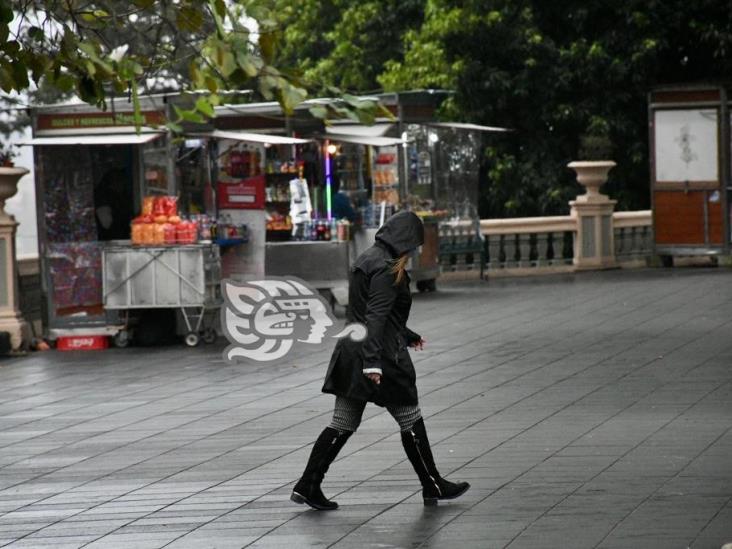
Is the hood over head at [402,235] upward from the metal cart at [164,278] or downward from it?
upward

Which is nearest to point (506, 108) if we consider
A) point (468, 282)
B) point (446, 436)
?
point (468, 282)

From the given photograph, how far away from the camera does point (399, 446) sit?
10.6m

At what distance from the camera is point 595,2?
30203 millimetres

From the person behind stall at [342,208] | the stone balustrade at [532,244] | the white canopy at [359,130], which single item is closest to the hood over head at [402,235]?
the white canopy at [359,130]

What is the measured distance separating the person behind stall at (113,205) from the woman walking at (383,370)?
33.5 feet

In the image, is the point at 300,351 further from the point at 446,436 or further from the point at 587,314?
the point at 446,436

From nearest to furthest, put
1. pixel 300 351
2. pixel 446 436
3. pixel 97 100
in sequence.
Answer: pixel 97 100 → pixel 446 436 → pixel 300 351

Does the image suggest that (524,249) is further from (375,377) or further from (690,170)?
(375,377)

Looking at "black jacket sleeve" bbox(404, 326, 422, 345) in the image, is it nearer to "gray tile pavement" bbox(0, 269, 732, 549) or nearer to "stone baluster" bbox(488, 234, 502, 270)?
"gray tile pavement" bbox(0, 269, 732, 549)

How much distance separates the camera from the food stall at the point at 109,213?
17.6 metres

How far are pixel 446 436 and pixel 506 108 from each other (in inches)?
828

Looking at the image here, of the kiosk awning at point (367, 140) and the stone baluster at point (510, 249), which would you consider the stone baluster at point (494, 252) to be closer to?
the stone baluster at point (510, 249)

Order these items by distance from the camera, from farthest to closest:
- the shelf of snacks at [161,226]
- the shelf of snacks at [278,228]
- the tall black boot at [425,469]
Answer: the shelf of snacks at [278,228], the shelf of snacks at [161,226], the tall black boot at [425,469]

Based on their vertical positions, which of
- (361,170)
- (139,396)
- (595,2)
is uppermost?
(595,2)
